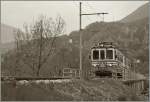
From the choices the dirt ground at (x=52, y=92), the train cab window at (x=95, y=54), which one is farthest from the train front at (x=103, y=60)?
the dirt ground at (x=52, y=92)

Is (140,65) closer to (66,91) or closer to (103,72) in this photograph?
(103,72)

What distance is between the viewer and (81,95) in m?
17.9

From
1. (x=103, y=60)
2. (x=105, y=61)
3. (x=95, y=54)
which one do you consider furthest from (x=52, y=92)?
(x=95, y=54)

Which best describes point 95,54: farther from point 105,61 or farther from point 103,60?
point 105,61

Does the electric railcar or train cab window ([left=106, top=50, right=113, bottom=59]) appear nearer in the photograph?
the electric railcar

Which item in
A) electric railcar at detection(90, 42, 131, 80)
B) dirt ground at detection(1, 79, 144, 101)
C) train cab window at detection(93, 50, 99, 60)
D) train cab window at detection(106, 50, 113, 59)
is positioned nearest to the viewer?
dirt ground at detection(1, 79, 144, 101)

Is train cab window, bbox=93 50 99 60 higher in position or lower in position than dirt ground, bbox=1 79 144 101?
higher

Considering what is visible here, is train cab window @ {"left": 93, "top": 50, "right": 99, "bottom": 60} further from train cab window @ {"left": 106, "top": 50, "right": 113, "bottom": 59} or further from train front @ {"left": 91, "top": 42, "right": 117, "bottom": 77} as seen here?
train cab window @ {"left": 106, "top": 50, "right": 113, "bottom": 59}

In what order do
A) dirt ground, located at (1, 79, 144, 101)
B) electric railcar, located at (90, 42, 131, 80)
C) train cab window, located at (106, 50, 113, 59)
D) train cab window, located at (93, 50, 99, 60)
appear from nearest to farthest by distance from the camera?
dirt ground, located at (1, 79, 144, 101), electric railcar, located at (90, 42, 131, 80), train cab window, located at (106, 50, 113, 59), train cab window, located at (93, 50, 99, 60)

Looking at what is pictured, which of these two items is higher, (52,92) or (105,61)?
(105,61)

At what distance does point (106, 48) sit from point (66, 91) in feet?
51.6

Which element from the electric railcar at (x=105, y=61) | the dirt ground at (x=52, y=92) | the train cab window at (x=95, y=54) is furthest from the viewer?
the train cab window at (x=95, y=54)

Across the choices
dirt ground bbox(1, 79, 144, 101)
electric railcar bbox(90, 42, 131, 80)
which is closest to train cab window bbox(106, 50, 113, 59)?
electric railcar bbox(90, 42, 131, 80)

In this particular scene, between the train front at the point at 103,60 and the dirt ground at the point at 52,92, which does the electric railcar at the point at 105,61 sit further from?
the dirt ground at the point at 52,92
